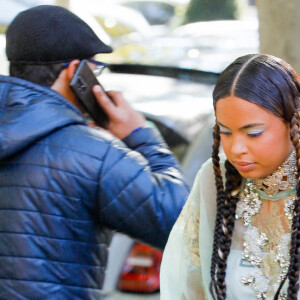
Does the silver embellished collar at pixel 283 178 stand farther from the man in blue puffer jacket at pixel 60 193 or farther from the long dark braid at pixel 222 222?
the man in blue puffer jacket at pixel 60 193

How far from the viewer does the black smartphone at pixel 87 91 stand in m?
2.38

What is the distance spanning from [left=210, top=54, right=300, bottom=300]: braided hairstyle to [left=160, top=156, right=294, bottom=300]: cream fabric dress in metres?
0.03

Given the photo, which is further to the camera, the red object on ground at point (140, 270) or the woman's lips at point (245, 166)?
the red object on ground at point (140, 270)

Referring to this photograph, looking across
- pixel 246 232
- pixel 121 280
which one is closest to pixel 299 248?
pixel 246 232

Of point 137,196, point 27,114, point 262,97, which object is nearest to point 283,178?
point 262,97

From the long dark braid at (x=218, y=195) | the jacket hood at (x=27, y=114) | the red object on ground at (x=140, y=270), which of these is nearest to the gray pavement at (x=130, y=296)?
the red object on ground at (x=140, y=270)

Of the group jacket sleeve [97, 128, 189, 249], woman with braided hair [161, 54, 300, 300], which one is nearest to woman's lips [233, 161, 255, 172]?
woman with braided hair [161, 54, 300, 300]

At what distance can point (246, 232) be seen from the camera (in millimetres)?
1868

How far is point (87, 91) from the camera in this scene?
2449 millimetres

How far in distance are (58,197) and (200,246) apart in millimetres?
468

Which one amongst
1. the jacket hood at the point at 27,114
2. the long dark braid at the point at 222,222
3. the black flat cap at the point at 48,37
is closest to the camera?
the long dark braid at the point at 222,222

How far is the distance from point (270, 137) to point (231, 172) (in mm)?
196

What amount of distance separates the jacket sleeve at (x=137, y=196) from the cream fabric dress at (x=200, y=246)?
0.23 metres

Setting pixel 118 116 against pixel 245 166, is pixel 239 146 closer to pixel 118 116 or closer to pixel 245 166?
pixel 245 166
